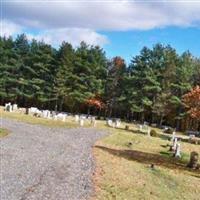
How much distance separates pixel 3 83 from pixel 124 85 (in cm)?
2200

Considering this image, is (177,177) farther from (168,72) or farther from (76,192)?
(168,72)

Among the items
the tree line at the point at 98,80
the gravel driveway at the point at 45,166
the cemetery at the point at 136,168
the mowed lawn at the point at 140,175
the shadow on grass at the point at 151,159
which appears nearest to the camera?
the gravel driveway at the point at 45,166

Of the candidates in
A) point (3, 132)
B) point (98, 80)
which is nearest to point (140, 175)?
point (3, 132)

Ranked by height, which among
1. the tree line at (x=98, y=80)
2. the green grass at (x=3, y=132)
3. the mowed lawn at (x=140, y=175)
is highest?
the tree line at (x=98, y=80)

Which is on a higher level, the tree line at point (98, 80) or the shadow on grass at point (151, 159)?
the tree line at point (98, 80)

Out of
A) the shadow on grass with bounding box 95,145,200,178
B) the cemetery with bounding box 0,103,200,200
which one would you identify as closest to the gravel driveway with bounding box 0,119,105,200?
the cemetery with bounding box 0,103,200,200

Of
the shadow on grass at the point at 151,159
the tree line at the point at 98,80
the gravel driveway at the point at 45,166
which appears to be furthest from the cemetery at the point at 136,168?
the tree line at the point at 98,80

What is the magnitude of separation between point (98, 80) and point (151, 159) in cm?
5593

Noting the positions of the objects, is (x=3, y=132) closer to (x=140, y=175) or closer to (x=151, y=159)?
(x=151, y=159)

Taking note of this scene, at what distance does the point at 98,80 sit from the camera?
8700 cm

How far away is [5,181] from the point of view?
787 inches

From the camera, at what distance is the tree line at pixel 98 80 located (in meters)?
81.8

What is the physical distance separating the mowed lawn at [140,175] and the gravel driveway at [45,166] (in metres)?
0.71

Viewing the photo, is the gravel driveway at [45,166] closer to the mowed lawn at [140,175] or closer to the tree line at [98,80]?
the mowed lawn at [140,175]
